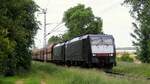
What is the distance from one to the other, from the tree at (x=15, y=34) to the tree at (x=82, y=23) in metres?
56.4

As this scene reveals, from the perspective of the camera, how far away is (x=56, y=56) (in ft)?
224

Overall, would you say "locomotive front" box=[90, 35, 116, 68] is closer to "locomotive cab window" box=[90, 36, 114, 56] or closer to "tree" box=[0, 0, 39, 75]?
"locomotive cab window" box=[90, 36, 114, 56]

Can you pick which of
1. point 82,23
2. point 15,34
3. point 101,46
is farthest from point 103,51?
point 82,23

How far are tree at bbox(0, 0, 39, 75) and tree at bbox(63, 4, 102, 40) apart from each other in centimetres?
5638

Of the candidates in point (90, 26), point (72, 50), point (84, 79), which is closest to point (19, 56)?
point (72, 50)

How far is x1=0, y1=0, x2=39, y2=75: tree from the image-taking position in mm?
30025

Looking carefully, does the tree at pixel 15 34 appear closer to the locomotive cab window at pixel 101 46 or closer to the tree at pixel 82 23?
the locomotive cab window at pixel 101 46

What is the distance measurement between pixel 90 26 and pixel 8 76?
66.0 m

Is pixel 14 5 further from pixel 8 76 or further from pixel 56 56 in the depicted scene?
pixel 56 56

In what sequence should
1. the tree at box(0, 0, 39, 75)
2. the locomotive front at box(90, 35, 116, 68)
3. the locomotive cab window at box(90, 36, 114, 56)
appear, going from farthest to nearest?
1. the locomotive cab window at box(90, 36, 114, 56)
2. the locomotive front at box(90, 35, 116, 68)
3. the tree at box(0, 0, 39, 75)

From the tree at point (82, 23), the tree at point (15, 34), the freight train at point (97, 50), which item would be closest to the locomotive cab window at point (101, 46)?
the freight train at point (97, 50)

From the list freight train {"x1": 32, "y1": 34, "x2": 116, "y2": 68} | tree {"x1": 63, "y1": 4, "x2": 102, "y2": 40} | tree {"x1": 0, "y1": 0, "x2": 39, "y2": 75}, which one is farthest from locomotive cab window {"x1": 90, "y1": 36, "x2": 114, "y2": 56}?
tree {"x1": 63, "y1": 4, "x2": 102, "y2": 40}

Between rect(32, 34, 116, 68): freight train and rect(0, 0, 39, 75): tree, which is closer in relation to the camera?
rect(0, 0, 39, 75): tree

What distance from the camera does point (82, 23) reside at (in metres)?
106
